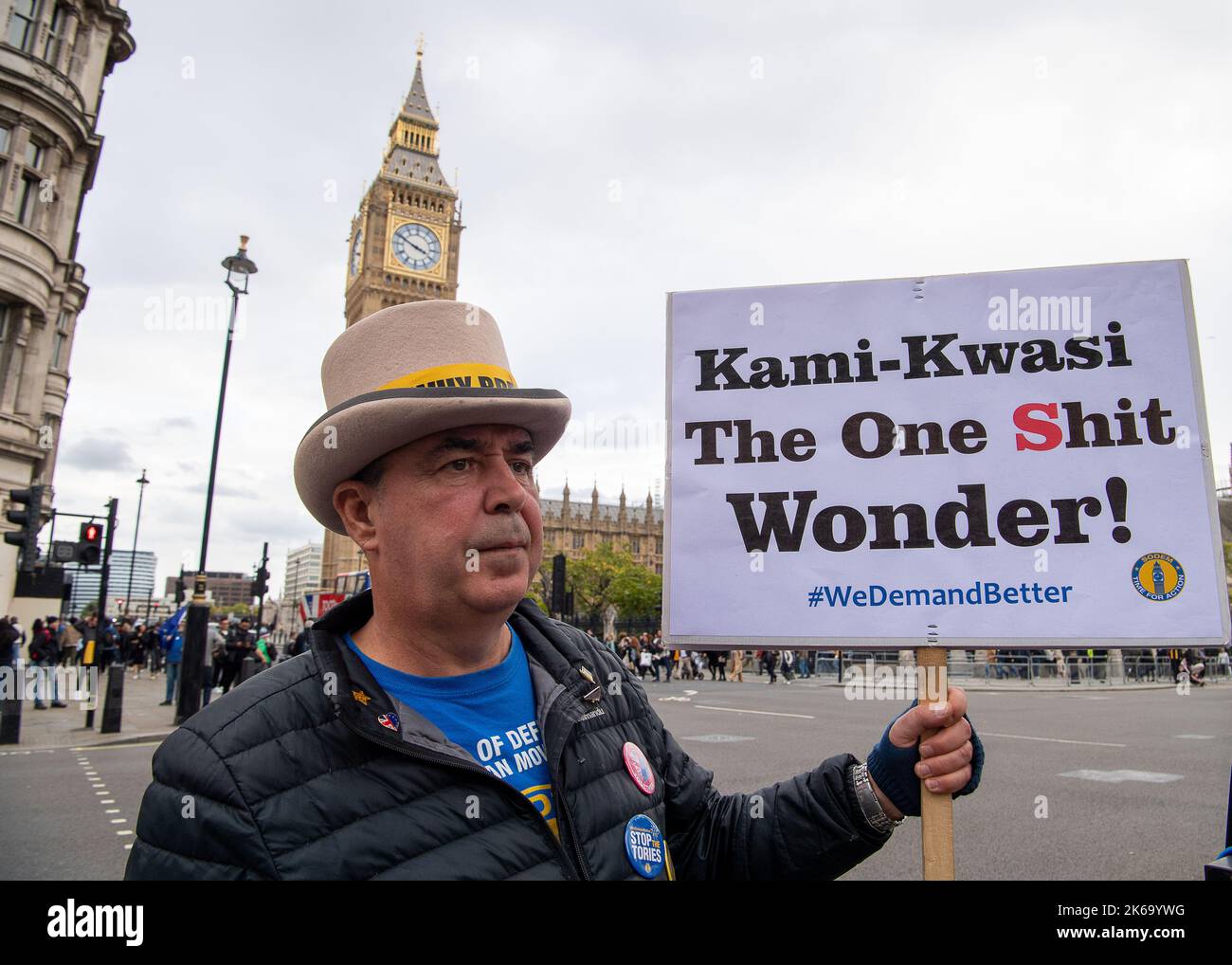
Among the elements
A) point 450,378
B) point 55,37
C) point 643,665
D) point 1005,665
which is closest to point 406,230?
point 55,37

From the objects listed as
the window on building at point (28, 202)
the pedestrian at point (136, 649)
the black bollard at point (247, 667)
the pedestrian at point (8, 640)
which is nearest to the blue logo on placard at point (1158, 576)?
the black bollard at point (247, 667)

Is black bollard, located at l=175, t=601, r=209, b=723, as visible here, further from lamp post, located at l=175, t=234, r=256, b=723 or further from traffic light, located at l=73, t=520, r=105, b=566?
traffic light, located at l=73, t=520, r=105, b=566

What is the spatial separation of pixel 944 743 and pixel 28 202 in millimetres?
30516

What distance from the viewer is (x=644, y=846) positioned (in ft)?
5.59

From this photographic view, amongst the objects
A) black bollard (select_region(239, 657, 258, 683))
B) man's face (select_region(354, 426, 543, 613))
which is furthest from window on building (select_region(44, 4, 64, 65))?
man's face (select_region(354, 426, 543, 613))

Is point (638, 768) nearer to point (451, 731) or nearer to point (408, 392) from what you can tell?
point (451, 731)

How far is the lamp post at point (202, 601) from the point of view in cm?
1283

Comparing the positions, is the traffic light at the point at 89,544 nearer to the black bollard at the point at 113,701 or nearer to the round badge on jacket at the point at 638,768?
the black bollard at the point at 113,701

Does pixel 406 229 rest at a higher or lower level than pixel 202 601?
higher

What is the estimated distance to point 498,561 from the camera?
5.45ft

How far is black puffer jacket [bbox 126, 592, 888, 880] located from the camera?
1.38 metres

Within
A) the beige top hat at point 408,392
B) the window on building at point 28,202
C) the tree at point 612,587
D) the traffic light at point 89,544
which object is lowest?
the beige top hat at point 408,392

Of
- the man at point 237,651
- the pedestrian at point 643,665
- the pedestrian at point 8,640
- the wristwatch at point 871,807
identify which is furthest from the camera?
the pedestrian at point 643,665
